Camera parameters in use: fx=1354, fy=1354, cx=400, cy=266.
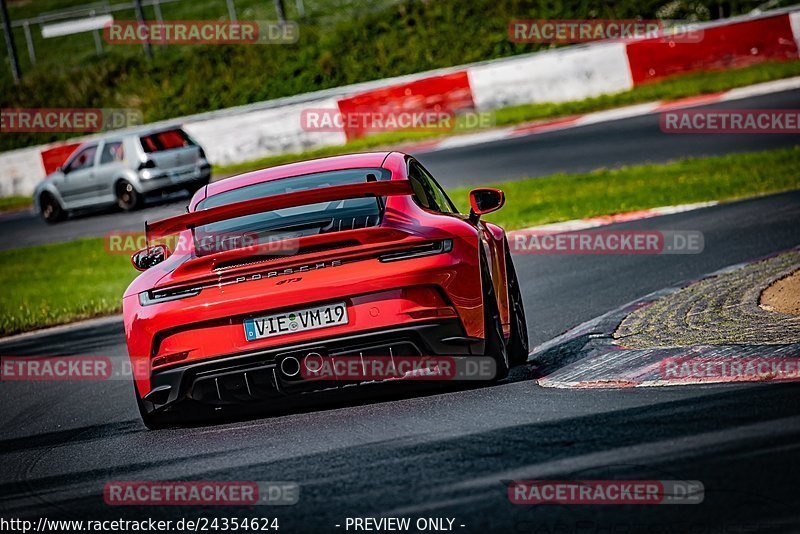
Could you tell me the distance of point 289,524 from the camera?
4734 millimetres

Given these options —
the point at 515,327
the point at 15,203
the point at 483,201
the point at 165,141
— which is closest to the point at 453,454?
the point at 515,327

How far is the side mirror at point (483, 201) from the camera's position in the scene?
7.51 m

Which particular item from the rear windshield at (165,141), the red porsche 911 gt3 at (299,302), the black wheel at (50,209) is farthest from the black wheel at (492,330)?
the black wheel at (50,209)

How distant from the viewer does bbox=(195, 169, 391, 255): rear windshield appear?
693 centimetres

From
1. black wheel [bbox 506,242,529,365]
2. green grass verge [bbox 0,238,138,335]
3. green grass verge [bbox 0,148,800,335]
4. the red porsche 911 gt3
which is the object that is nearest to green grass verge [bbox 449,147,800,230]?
green grass verge [bbox 0,148,800,335]

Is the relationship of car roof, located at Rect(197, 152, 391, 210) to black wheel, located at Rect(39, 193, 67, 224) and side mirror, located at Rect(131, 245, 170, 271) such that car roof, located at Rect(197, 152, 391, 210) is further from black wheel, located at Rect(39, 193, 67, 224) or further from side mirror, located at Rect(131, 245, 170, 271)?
black wheel, located at Rect(39, 193, 67, 224)

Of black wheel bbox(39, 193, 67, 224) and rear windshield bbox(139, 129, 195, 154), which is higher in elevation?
rear windshield bbox(139, 129, 195, 154)

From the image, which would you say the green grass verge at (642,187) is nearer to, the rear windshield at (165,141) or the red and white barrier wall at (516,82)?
the red and white barrier wall at (516,82)

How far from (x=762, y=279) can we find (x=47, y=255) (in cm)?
1302

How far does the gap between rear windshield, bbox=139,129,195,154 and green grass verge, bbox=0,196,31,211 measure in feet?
16.9

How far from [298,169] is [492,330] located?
5.39 ft

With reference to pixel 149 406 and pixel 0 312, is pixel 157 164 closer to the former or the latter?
pixel 0 312

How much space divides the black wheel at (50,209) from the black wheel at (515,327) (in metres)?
17.7

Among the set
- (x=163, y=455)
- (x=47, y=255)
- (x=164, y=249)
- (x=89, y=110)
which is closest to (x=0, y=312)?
(x=47, y=255)
